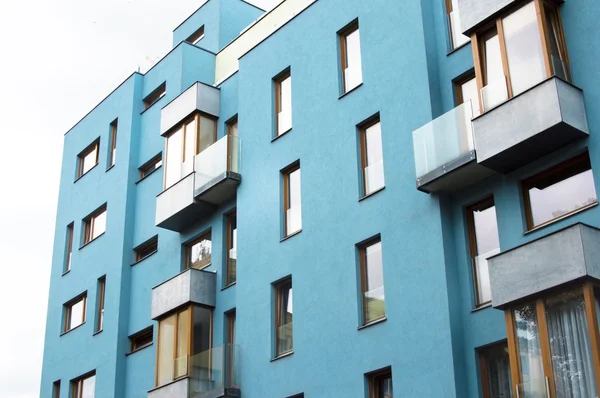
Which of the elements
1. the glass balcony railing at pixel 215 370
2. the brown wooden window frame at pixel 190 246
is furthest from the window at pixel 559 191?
the brown wooden window frame at pixel 190 246

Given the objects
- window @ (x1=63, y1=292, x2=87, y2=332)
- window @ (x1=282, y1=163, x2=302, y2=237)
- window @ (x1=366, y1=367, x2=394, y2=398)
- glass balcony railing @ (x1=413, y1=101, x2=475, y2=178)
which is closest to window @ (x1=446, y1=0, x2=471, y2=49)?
glass balcony railing @ (x1=413, y1=101, x2=475, y2=178)

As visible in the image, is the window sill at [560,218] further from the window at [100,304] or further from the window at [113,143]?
the window at [113,143]

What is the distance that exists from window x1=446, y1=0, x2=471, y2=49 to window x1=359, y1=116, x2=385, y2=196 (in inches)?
103

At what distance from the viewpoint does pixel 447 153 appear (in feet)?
65.8

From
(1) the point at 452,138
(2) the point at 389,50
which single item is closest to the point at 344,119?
(2) the point at 389,50

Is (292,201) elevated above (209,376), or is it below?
above

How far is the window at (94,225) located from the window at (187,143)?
4.96m

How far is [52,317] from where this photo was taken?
3419 cm

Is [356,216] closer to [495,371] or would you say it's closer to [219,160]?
[495,371]

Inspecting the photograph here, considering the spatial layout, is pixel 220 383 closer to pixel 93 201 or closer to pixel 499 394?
pixel 499 394

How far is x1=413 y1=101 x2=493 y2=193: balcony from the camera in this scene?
19703 mm

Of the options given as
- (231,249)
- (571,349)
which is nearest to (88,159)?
(231,249)

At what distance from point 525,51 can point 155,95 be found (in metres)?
17.2

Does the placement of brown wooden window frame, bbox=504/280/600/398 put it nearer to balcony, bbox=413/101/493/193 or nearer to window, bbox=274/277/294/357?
balcony, bbox=413/101/493/193
